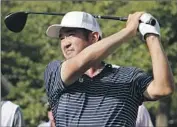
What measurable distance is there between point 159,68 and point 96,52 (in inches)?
14.7

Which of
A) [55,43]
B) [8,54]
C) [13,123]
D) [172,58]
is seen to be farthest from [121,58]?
[13,123]

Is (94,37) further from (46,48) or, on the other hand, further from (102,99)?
(46,48)

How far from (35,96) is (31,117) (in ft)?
3.42

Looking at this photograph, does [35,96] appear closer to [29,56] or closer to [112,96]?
[29,56]

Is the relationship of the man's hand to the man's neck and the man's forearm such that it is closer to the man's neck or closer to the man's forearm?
the man's forearm

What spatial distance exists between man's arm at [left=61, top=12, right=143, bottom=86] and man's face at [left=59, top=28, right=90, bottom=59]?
10cm

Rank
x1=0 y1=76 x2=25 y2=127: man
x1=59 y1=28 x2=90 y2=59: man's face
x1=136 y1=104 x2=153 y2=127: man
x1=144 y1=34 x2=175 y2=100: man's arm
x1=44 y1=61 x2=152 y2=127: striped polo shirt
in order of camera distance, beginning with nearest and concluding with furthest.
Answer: x1=144 y1=34 x2=175 y2=100: man's arm → x1=44 y1=61 x2=152 y2=127: striped polo shirt → x1=59 y1=28 x2=90 y2=59: man's face → x1=0 y1=76 x2=25 y2=127: man → x1=136 y1=104 x2=153 y2=127: man

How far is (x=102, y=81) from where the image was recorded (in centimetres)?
445

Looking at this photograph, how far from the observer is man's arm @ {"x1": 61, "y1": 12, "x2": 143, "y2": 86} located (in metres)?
4.27

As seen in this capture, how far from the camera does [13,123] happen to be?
664cm

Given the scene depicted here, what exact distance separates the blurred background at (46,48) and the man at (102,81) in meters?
10.8

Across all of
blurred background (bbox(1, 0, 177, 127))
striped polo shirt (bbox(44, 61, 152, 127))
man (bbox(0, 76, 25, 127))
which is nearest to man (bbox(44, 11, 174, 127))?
striped polo shirt (bbox(44, 61, 152, 127))

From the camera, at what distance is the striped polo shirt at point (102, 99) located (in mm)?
4359

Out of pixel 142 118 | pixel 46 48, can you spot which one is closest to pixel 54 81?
pixel 142 118
